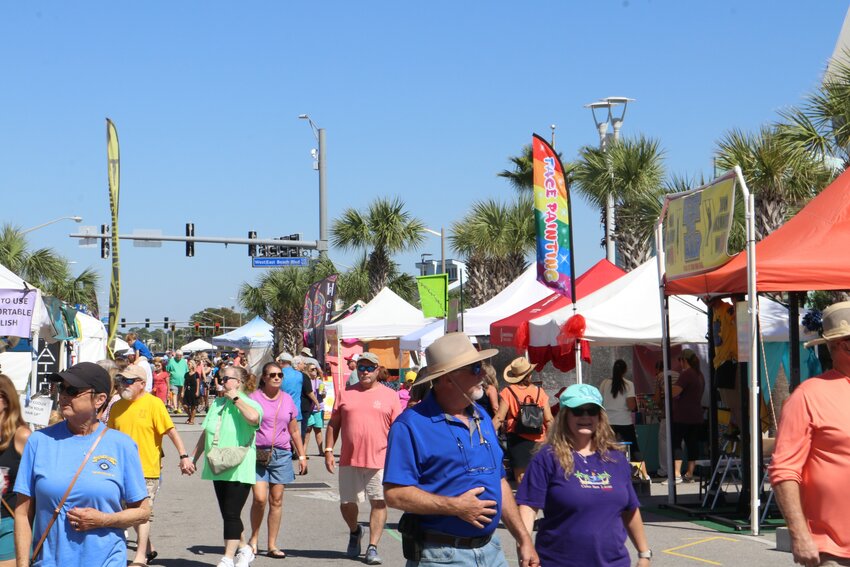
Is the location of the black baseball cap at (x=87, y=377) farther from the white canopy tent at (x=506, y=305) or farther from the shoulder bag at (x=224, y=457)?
the white canopy tent at (x=506, y=305)

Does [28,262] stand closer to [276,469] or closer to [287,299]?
[287,299]

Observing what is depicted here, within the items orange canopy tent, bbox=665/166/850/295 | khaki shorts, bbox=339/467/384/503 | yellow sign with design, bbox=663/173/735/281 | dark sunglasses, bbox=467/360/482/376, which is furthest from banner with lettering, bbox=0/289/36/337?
dark sunglasses, bbox=467/360/482/376

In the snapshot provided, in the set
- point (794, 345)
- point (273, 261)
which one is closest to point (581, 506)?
point (794, 345)

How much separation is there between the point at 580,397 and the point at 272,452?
5324mm

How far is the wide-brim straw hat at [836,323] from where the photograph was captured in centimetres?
482

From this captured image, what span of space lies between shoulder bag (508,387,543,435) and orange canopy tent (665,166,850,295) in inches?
85.7

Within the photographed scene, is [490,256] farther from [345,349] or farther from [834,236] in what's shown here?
[834,236]

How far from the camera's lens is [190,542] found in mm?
11594

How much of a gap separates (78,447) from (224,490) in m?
4.40

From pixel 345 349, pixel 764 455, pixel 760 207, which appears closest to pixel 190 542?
pixel 764 455

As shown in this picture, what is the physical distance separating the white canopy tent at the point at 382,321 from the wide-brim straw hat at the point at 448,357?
1009 inches

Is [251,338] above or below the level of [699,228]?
above

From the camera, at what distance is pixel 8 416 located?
5805 millimetres

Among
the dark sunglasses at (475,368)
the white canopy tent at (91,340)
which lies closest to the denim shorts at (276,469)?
the dark sunglasses at (475,368)
